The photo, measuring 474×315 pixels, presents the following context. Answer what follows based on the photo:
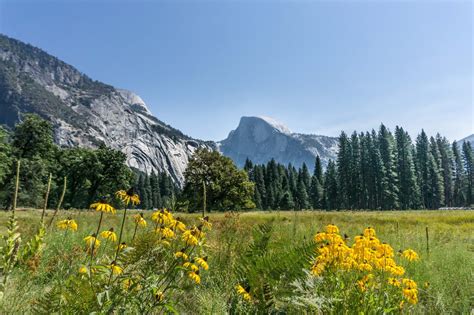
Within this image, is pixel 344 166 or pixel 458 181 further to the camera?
pixel 458 181

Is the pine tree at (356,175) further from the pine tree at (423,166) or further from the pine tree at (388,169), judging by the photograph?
the pine tree at (423,166)

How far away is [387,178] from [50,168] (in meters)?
63.0

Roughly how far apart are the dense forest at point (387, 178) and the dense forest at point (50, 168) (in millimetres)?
41062

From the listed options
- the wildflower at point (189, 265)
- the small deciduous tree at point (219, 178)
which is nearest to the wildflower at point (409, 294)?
the wildflower at point (189, 265)

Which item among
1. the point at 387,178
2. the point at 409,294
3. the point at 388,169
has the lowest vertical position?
the point at 409,294

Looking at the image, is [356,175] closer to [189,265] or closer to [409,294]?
[409,294]

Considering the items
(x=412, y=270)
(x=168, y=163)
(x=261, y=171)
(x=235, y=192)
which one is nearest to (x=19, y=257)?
(x=412, y=270)

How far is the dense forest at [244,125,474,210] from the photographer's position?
2653 inches

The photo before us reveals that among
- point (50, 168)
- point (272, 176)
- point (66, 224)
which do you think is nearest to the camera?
point (66, 224)

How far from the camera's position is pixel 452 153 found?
8094cm

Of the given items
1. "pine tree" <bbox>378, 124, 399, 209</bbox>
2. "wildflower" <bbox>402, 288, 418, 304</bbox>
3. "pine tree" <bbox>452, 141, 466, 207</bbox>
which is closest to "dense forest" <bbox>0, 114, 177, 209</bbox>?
"wildflower" <bbox>402, 288, 418, 304</bbox>

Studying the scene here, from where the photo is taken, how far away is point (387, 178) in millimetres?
65938

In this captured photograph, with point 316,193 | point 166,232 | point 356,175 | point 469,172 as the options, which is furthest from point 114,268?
point 469,172

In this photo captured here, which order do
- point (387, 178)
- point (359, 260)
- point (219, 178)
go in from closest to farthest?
point (359, 260) → point (219, 178) → point (387, 178)
